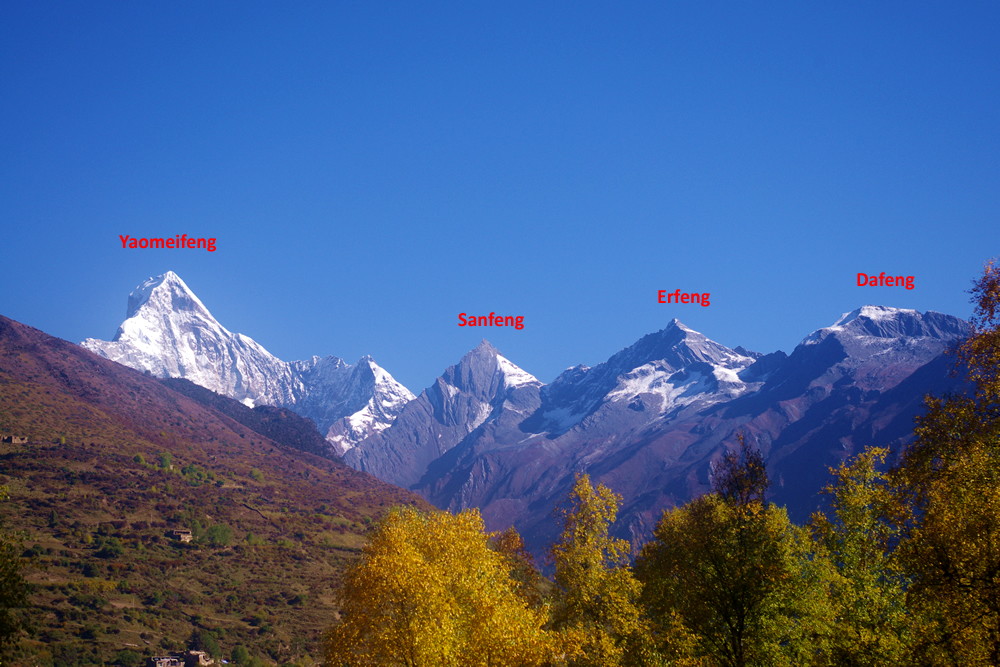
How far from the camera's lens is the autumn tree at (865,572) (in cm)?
2830

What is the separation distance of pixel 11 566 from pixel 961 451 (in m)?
43.1

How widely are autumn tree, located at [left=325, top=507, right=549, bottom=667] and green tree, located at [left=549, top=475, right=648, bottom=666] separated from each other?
2151 millimetres

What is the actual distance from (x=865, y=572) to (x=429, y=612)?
24.7 meters

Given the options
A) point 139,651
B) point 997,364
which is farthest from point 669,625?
point 139,651

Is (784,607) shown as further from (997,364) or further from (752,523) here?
(997,364)

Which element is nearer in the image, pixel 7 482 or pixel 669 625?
pixel 669 625

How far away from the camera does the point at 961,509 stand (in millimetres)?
22438

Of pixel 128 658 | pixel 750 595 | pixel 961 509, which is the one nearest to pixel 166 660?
pixel 128 658

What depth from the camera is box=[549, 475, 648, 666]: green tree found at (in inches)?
1266

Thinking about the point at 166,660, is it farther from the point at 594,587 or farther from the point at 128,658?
the point at 594,587

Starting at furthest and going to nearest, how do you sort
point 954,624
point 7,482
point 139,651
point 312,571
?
point 312,571
point 7,482
point 139,651
point 954,624

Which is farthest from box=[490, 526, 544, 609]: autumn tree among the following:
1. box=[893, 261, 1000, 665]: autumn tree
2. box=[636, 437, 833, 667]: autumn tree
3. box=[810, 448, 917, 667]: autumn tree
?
box=[893, 261, 1000, 665]: autumn tree

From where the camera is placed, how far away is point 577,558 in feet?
121

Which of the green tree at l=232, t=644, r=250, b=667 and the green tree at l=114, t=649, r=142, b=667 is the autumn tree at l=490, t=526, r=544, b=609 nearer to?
the green tree at l=232, t=644, r=250, b=667
